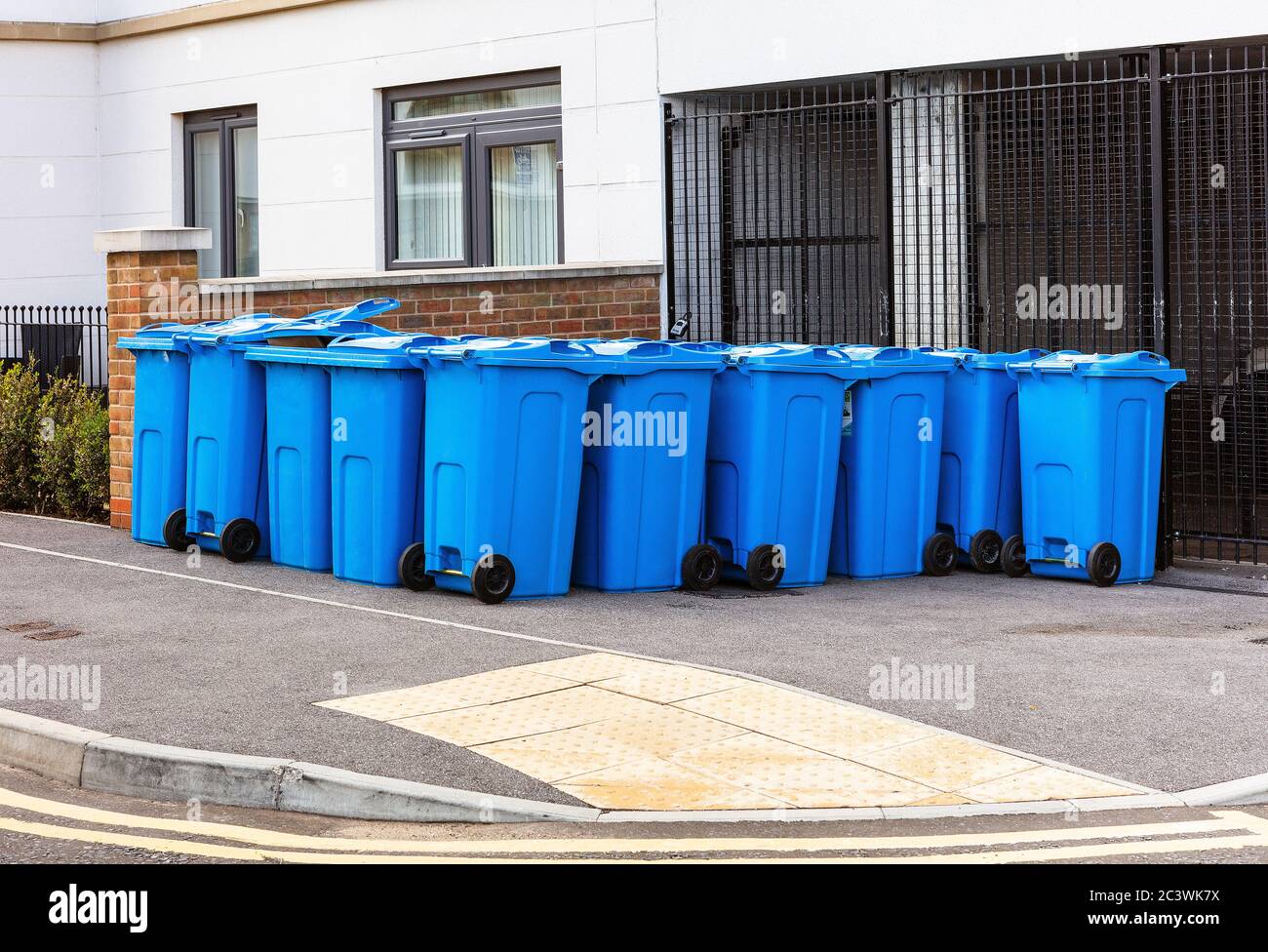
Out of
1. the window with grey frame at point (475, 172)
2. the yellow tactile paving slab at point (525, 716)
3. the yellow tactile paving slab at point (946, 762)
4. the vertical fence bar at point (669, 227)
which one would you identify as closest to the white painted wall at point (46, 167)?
the window with grey frame at point (475, 172)

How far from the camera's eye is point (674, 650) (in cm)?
818

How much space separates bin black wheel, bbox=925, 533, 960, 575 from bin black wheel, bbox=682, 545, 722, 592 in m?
1.46

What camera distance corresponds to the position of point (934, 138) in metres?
12.6

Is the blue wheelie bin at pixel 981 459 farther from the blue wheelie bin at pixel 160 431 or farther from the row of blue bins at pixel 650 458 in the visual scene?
the blue wheelie bin at pixel 160 431

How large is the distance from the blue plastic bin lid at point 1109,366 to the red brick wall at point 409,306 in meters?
4.01

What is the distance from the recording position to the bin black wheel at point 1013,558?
1048cm

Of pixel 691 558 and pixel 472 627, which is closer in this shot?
pixel 472 627

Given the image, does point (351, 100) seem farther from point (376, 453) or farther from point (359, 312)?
point (376, 453)

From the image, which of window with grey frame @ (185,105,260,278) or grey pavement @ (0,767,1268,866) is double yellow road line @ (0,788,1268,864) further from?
window with grey frame @ (185,105,260,278)
